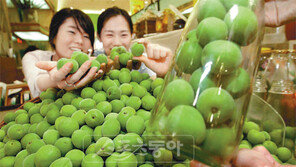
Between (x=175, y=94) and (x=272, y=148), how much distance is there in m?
0.58

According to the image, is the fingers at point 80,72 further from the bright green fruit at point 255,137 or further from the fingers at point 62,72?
the bright green fruit at point 255,137

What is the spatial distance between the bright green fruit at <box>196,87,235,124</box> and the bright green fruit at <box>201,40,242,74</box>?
Result: 0.17 feet

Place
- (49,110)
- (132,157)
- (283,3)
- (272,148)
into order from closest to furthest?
(132,157)
(272,148)
(49,110)
(283,3)

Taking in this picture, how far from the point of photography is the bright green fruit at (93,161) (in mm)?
483

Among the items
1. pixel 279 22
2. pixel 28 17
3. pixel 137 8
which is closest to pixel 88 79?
pixel 279 22

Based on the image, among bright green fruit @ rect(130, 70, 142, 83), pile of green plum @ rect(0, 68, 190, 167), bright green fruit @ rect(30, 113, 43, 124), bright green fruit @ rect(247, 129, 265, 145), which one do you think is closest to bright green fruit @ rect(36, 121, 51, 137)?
pile of green plum @ rect(0, 68, 190, 167)

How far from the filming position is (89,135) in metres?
0.59

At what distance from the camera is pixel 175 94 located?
365 mm

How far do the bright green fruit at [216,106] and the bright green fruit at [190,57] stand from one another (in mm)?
85

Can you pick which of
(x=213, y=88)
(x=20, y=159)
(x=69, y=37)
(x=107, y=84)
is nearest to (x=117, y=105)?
(x=107, y=84)

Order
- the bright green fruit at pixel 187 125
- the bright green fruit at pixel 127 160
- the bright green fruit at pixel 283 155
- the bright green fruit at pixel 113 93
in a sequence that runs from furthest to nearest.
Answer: the bright green fruit at pixel 113 93, the bright green fruit at pixel 283 155, the bright green fruit at pixel 127 160, the bright green fruit at pixel 187 125

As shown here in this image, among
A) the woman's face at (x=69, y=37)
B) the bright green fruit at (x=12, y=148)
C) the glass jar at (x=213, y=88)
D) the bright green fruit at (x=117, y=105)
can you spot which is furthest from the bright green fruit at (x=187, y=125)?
the woman's face at (x=69, y=37)

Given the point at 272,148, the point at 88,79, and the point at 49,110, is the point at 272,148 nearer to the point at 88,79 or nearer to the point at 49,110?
the point at 88,79

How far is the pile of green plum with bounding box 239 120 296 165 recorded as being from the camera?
676mm
